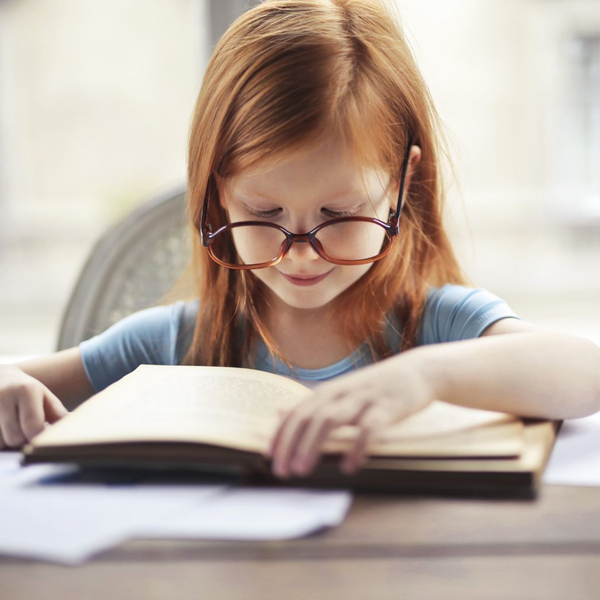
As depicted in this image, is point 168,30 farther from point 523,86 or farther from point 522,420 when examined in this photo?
point 522,420

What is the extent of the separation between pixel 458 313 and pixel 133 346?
42 cm

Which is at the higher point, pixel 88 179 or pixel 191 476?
pixel 191 476

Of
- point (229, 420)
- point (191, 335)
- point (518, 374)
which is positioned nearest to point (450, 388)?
point (518, 374)

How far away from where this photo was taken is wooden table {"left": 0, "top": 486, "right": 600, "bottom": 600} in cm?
34

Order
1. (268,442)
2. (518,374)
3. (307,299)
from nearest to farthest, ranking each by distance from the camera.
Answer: (268,442), (518,374), (307,299)

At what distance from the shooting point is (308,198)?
715 mm

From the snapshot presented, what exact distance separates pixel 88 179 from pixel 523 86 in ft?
9.48

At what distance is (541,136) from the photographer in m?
4.75

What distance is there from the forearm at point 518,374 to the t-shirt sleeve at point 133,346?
1.65 feet

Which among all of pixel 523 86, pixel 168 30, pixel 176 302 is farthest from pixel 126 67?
pixel 176 302

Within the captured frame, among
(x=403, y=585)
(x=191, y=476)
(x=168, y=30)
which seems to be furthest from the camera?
(x=168, y=30)

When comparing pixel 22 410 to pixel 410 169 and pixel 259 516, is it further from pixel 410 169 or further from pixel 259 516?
pixel 410 169

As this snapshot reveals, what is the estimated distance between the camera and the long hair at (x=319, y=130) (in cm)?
72

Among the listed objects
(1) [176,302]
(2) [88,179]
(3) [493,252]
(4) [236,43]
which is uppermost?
(4) [236,43]
